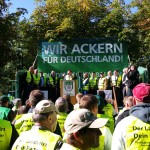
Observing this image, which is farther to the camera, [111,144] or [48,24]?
[48,24]

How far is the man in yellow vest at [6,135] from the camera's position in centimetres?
426

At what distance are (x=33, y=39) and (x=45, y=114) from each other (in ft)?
93.6

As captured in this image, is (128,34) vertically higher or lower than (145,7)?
lower

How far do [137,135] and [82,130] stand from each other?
1303mm

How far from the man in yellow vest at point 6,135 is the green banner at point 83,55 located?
1465 cm

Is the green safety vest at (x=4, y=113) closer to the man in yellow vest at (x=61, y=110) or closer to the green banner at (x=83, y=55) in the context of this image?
the man in yellow vest at (x=61, y=110)

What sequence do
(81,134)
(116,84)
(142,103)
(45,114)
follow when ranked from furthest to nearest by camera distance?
(116,84), (142,103), (45,114), (81,134)

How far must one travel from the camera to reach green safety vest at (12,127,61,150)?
338 centimetres

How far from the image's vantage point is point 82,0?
33.5m

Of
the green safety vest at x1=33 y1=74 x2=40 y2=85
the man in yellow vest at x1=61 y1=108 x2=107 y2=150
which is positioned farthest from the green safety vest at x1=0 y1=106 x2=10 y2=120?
the green safety vest at x1=33 y1=74 x2=40 y2=85

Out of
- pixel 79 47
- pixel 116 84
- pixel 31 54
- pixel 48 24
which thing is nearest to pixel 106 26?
pixel 48 24

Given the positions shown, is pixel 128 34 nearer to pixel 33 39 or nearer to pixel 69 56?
pixel 33 39

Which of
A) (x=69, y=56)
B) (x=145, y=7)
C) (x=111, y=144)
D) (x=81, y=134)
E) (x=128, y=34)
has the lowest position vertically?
(x=111, y=144)

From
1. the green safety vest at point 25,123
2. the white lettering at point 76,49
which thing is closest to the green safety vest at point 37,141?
the green safety vest at point 25,123
